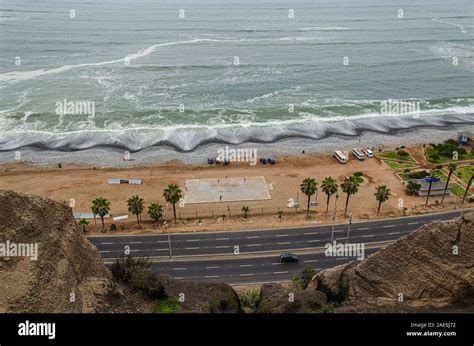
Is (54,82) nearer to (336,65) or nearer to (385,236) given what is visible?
(336,65)

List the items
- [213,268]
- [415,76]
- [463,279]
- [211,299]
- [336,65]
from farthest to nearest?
[336,65] < [415,76] < [213,268] < [211,299] < [463,279]

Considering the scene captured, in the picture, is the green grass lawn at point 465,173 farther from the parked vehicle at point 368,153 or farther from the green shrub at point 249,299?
the green shrub at point 249,299

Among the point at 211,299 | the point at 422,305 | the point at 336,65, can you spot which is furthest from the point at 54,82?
the point at 422,305

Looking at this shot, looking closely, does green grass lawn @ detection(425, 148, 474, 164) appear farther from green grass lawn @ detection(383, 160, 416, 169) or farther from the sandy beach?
green grass lawn @ detection(383, 160, 416, 169)

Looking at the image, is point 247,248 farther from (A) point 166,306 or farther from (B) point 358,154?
(B) point 358,154

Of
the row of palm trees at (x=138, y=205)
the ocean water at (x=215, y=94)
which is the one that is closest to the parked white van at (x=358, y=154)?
the ocean water at (x=215, y=94)

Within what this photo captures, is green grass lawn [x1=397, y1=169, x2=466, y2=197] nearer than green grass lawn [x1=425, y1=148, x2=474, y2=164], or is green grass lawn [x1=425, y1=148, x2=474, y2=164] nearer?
green grass lawn [x1=397, y1=169, x2=466, y2=197]

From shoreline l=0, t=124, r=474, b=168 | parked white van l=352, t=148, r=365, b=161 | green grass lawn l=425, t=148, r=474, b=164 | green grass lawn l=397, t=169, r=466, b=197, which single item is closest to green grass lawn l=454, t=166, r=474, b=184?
green grass lawn l=397, t=169, r=466, b=197
